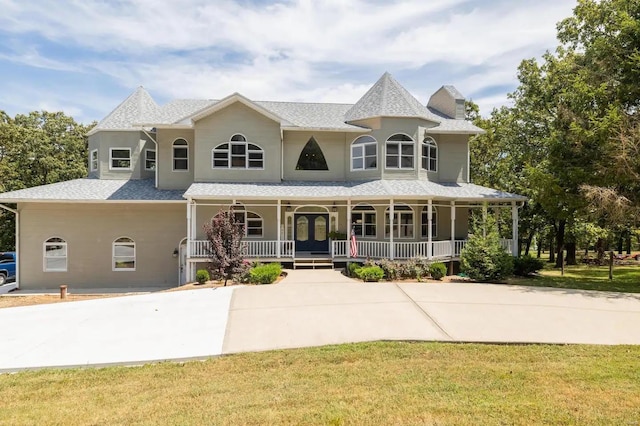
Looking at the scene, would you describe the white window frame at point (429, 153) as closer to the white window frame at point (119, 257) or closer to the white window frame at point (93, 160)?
the white window frame at point (119, 257)

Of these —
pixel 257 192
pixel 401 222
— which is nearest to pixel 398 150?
pixel 401 222

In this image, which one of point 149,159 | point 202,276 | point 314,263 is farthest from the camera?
point 149,159

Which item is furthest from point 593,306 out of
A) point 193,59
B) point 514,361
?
point 193,59

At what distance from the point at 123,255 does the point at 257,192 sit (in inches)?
300

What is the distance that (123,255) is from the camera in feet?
62.3

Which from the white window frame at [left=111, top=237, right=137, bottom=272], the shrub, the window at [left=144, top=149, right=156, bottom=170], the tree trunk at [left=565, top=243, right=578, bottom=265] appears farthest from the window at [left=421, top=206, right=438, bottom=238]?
the tree trunk at [left=565, top=243, right=578, bottom=265]

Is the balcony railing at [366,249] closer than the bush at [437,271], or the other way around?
the bush at [437,271]

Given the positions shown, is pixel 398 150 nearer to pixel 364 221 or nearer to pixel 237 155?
pixel 364 221

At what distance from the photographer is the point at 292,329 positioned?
29.4 ft

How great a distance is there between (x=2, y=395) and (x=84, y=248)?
1478 centimetres

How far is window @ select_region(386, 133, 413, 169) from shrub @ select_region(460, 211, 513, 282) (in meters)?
5.34

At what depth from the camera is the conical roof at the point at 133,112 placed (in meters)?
21.0

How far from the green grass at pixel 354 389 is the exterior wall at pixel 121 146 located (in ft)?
52.8

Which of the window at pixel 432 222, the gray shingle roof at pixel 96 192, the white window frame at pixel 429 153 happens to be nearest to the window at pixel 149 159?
the gray shingle roof at pixel 96 192
